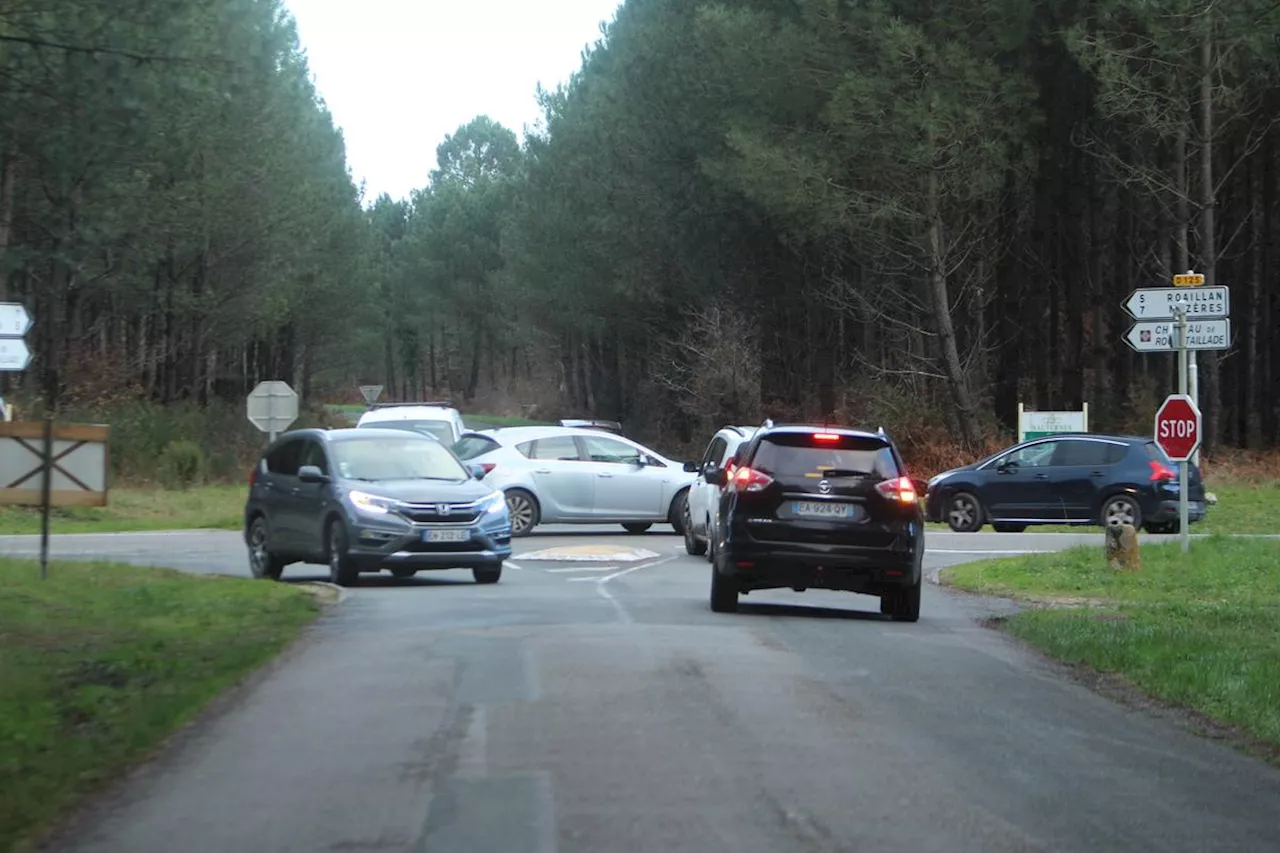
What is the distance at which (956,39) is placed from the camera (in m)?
40.5

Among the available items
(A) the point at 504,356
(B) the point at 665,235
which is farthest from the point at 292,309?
(A) the point at 504,356

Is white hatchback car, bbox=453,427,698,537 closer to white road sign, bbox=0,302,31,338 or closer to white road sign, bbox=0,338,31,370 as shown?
white road sign, bbox=0,338,31,370

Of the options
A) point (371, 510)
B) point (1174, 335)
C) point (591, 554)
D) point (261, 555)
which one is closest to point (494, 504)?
point (371, 510)

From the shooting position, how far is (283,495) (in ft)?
71.5

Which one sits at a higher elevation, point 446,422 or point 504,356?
point 504,356

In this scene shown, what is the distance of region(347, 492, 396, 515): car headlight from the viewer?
20.4m

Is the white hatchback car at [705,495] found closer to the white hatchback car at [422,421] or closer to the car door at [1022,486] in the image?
the car door at [1022,486]

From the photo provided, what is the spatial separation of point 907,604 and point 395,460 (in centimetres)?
686

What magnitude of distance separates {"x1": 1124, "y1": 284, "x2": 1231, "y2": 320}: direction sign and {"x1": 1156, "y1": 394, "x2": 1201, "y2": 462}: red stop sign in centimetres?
102

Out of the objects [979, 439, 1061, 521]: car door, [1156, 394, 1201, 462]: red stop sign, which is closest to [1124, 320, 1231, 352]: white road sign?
[1156, 394, 1201, 462]: red stop sign

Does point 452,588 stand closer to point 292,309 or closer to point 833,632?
point 833,632

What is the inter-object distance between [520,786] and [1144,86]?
110 feet

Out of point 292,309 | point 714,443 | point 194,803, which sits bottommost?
point 194,803

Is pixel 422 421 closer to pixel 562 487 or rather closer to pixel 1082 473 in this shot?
pixel 562 487
